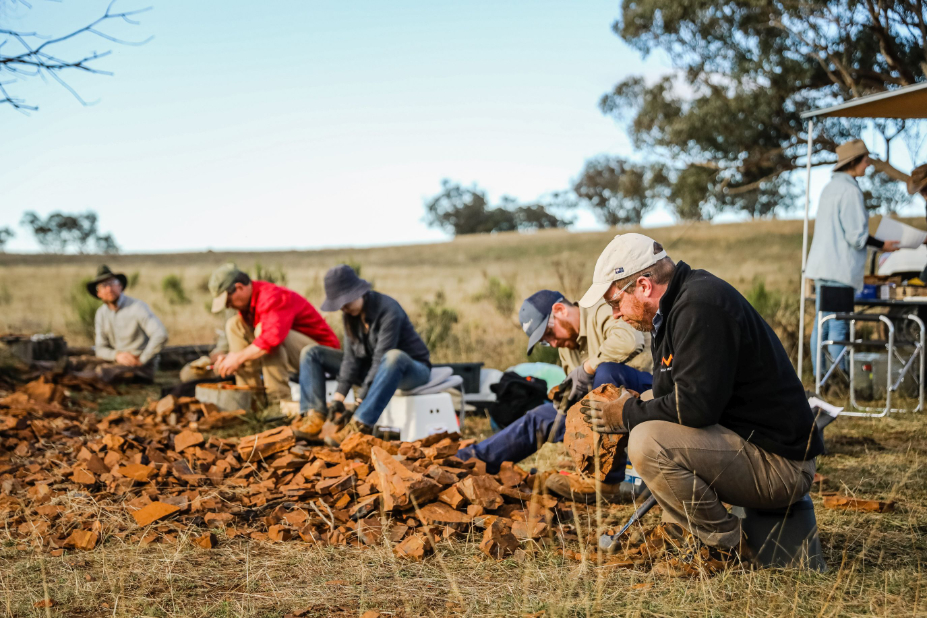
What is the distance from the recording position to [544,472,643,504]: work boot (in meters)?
3.62

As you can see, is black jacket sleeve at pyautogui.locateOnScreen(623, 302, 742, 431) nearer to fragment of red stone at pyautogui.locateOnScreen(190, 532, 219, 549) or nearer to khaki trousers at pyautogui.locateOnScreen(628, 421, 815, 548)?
khaki trousers at pyautogui.locateOnScreen(628, 421, 815, 548)

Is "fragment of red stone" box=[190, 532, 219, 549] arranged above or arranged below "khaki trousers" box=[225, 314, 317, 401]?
below

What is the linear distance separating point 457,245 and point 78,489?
43716 millimetres

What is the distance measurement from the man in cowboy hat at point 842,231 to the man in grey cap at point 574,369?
3051 mm

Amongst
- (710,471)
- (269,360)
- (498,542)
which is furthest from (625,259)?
(269,360)

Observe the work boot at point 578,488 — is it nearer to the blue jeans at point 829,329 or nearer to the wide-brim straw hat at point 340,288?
the wide-brim straw hat at point 340,288

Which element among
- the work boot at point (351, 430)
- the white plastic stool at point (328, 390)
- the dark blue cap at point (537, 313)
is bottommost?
the work boot at point (351, 430)

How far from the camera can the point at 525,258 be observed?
Answer: 115 feet

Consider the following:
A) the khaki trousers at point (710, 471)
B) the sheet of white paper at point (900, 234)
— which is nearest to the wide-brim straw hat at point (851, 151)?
the sheet of white paper at point (900, 234)

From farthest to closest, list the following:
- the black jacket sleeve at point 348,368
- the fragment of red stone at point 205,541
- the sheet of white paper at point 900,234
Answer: the sheet of white paper at point 900,234 < the black jacket sleeve at point 348,368 < the fragment of red stone at point 205,541

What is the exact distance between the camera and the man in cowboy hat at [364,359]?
486 centimetres

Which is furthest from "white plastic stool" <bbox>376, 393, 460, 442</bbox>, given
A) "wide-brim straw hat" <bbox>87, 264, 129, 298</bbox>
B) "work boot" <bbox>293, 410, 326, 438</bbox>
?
"wide-brim straw hat" <bbox>87, 264, 129, 298</bbox>

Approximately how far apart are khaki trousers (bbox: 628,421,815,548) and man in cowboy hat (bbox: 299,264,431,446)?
2447mm

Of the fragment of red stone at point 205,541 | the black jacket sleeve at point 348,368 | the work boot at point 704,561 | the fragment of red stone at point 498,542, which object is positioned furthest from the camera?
the black jacket sleeve at point 348,368
